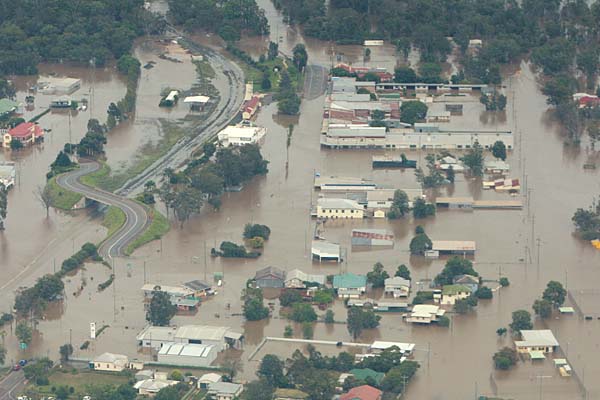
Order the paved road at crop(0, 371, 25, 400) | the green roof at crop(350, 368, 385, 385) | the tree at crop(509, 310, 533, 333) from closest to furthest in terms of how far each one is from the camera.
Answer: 1. the paved road at crop(0, 371, 25, 400)
2. the green roof at crop(350, 368, 385, 385)
3. the tree at crop(509, 310, 533, 333)

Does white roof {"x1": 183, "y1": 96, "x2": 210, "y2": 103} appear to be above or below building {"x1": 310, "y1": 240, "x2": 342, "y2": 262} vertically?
above

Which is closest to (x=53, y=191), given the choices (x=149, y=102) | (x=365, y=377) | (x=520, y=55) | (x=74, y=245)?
(x=74, y=245)

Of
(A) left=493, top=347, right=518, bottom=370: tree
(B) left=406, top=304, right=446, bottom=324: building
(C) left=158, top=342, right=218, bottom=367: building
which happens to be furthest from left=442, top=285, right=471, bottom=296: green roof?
(C) left=158, top=342, right=218, bottom=367: building

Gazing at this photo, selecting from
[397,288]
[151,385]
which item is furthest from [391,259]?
[151,385]

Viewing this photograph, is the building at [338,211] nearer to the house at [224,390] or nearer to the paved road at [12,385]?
the house at [224,390]

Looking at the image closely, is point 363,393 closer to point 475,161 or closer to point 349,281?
point 349,281

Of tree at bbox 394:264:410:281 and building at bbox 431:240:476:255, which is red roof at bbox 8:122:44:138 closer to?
building at bbox 431:240:476:255

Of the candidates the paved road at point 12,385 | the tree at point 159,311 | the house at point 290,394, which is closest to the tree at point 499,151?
the tree at point 159,311
